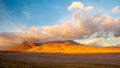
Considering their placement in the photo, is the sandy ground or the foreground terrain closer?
the foreground terrain

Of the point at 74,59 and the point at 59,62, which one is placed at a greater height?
the point at 74,59

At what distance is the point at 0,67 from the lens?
20844mm

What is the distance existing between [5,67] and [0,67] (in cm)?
47

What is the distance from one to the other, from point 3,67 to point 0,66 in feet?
1.52

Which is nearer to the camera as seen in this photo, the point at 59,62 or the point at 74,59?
the point at 59,62

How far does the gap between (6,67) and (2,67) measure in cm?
39

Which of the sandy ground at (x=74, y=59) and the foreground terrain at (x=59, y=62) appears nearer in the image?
the foreground terrain at (x=59, y=62)

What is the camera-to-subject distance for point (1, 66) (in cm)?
2131

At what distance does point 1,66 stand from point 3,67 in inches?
16.5

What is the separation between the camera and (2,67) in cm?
2089

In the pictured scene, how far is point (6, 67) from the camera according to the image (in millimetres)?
21094

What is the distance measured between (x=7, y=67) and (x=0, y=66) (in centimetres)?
72

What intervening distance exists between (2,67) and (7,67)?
1.64 ft

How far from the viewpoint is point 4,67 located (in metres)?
21.1
